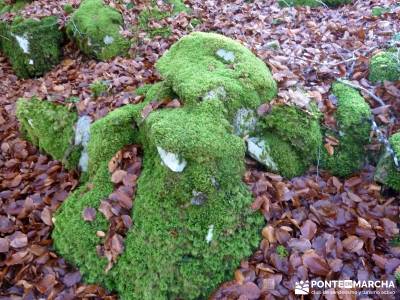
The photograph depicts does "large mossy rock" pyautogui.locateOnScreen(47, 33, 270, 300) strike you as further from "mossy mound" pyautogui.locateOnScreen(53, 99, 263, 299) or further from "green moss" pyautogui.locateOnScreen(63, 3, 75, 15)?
"green moss" pyautogui.locateOnScreen(63, 3, 75, 15)

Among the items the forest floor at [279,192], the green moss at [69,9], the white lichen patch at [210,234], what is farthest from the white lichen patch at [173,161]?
the green moss at [69,9]

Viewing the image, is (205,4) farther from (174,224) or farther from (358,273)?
(358,273)

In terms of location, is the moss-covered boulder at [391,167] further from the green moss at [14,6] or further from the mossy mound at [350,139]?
the green moss at [14,6]

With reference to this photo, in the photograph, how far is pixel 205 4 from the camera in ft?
24.0

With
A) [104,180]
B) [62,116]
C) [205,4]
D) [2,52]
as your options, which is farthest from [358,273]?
[2,52]

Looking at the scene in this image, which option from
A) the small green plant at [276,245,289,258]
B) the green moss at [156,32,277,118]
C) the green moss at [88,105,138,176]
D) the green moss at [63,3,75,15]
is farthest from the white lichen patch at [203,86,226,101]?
the green moss at [63,3,75,15]

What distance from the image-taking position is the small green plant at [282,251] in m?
3.03

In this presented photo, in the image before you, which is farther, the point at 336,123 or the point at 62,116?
the point at 62,116

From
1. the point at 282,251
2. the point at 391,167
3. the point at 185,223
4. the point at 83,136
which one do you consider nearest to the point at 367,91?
the point at 391,167

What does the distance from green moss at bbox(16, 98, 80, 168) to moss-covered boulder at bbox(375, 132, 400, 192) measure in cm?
313

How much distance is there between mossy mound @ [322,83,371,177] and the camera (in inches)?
144

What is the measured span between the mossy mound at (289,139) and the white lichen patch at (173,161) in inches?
33.2

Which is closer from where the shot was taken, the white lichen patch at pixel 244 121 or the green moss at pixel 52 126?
the white lichen patch at pixel 244 121

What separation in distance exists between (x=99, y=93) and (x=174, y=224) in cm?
232
